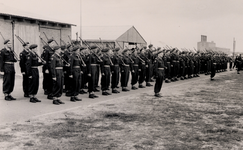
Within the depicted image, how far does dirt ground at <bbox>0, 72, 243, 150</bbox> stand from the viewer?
5023 mm

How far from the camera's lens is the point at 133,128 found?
6.10 metres

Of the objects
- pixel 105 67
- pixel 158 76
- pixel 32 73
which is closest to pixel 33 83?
pixel 32 73

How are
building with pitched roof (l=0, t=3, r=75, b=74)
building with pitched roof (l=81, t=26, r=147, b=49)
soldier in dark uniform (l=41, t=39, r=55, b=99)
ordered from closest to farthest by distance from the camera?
soldier in dark uniform (l=41, t=39, r=55, b=99)
building with pitched roof (l=0, t=3, r=75, b=74)
building with pitched roof (l=81, t=26, r=147, b=49)

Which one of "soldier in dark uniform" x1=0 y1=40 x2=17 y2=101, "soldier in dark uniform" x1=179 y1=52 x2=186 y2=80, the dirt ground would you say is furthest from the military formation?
"soldier in dark uniform" x1=179 y1=52 x2=186 y2=80

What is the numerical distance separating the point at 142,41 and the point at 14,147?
27.8 meters

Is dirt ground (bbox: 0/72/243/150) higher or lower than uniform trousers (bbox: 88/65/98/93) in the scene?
lower

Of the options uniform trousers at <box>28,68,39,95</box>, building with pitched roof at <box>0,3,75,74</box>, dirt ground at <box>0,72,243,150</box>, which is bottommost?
dirt ground at <box>0,72,243,150</box>

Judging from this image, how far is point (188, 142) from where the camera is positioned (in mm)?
5184

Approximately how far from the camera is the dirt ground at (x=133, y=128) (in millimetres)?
5023

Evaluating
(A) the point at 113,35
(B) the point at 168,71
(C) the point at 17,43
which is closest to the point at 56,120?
(B) the point at 168,71

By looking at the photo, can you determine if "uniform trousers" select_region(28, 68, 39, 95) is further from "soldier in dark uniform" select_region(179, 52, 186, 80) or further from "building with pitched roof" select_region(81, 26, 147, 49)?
"building with pitched roof" select_region(81, 26, 147, 49)

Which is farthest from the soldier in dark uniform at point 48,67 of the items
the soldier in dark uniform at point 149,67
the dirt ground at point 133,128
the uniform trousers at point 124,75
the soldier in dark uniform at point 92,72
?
the soldier in dark uniform at point 149,67

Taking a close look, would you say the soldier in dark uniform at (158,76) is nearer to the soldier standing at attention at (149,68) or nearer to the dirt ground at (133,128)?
the dirt ground at (133,128)

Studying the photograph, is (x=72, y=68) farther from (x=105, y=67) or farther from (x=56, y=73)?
(x=105, y=67)
